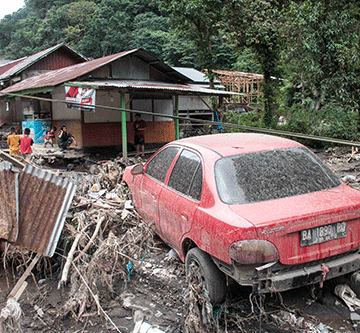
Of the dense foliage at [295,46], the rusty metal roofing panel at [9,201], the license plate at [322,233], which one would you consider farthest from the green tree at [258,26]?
the license plate at [322,233]

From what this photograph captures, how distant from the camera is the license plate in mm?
3037

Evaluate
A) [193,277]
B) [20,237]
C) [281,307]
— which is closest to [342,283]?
[281,307]

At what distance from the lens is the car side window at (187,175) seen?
3.74 meters

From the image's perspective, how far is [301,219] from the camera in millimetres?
3012

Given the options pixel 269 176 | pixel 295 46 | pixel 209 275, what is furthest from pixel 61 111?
pixel 209 275

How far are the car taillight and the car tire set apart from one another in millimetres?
509

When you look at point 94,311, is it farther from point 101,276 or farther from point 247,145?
point 247,145

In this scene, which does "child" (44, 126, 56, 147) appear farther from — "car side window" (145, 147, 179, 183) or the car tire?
the car tire

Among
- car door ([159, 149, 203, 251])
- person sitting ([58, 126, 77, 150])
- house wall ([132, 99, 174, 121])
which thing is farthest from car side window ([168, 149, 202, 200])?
house wall ([132, 99, 174, 121])

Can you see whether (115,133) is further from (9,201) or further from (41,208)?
(9,201)

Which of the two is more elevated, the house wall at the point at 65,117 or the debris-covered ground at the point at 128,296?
the house wall at the point at 65,117

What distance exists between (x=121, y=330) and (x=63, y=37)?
194 ft

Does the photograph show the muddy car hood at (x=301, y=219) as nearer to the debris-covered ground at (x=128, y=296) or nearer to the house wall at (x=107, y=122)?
the debris-covered ground at (x=128, y=296)

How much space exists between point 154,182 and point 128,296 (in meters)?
1.49
